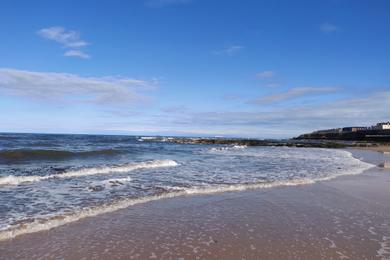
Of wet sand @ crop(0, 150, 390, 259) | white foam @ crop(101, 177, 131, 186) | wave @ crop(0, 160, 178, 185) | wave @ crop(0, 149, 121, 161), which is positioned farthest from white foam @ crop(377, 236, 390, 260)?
wave @ crop(0, 149, 121, 161)

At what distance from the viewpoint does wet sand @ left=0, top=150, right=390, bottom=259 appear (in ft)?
19.0

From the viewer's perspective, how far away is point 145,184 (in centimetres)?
1286

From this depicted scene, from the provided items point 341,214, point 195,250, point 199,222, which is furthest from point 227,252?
point 341,214

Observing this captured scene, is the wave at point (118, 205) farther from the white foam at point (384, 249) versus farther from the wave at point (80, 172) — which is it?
the white foam at point (384, 249)

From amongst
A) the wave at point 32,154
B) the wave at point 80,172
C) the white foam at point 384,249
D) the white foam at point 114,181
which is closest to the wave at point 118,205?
the white foam at point 114,181

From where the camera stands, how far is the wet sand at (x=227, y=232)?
578cm

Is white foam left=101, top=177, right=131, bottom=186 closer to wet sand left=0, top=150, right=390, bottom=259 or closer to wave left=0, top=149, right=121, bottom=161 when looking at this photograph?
wet sand left=0, top=150, right=390, bottom=259

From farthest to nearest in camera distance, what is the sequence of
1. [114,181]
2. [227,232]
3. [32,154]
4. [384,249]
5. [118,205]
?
[32,154], [114,181], [118,205], [227,232], [384,249]

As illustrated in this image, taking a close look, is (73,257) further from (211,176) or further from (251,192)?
(211,176)

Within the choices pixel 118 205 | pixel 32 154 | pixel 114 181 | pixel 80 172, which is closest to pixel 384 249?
pixel 118 205

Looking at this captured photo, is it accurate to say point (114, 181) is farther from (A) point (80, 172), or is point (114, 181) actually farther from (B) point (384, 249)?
(B) point (384, 249)

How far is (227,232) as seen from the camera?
695 cm

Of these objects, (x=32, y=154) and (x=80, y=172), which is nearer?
(x=80, y=172)

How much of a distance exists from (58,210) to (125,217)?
157 centimetres
